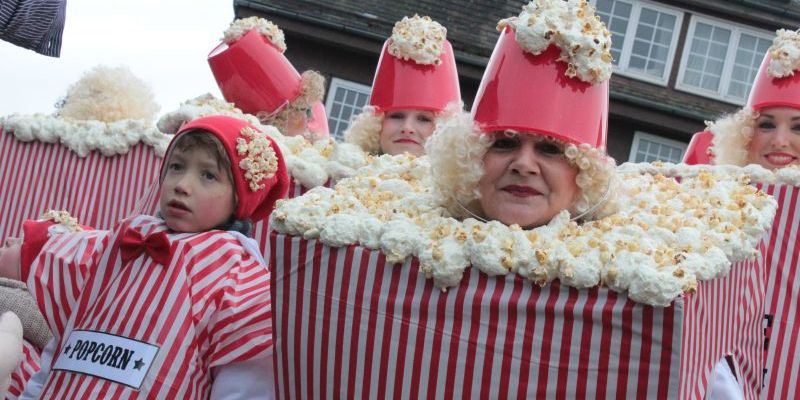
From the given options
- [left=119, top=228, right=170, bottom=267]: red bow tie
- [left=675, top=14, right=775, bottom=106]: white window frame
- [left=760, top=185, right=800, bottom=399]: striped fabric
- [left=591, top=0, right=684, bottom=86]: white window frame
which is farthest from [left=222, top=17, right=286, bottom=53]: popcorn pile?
[left=675, top=14, right=775, bottom=106]: white window frame

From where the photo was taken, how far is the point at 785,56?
4867 millimetres

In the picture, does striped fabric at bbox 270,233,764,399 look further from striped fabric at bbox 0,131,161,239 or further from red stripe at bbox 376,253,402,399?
striped fabric at bbox 0,131,161,239

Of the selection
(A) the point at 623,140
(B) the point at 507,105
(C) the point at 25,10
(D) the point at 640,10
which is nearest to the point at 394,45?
(C) the point at 25,10

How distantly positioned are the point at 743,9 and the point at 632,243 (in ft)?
43.3

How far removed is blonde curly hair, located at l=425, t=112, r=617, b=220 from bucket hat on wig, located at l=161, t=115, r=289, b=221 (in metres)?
0.65

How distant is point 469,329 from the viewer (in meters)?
2.56

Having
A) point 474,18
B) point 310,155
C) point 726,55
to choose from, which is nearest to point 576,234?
point 310,155

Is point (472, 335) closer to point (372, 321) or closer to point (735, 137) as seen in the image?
point (372, 321)

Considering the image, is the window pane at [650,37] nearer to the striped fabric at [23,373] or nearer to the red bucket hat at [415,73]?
the red bucket hat at [415,73]

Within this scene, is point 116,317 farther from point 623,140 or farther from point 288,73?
point 623,140

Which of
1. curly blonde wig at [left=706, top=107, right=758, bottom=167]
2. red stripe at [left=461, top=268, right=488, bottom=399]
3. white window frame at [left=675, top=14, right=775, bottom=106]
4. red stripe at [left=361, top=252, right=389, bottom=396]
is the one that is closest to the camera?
red stripe at [left=461, top=268, right=488, bottom=399]

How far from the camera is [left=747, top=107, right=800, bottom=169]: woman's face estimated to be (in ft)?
15.4

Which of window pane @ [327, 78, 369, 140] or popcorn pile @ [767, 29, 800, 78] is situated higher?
window pane @ [327, 78, 369, 140]

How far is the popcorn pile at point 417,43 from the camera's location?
5340 millimetres
